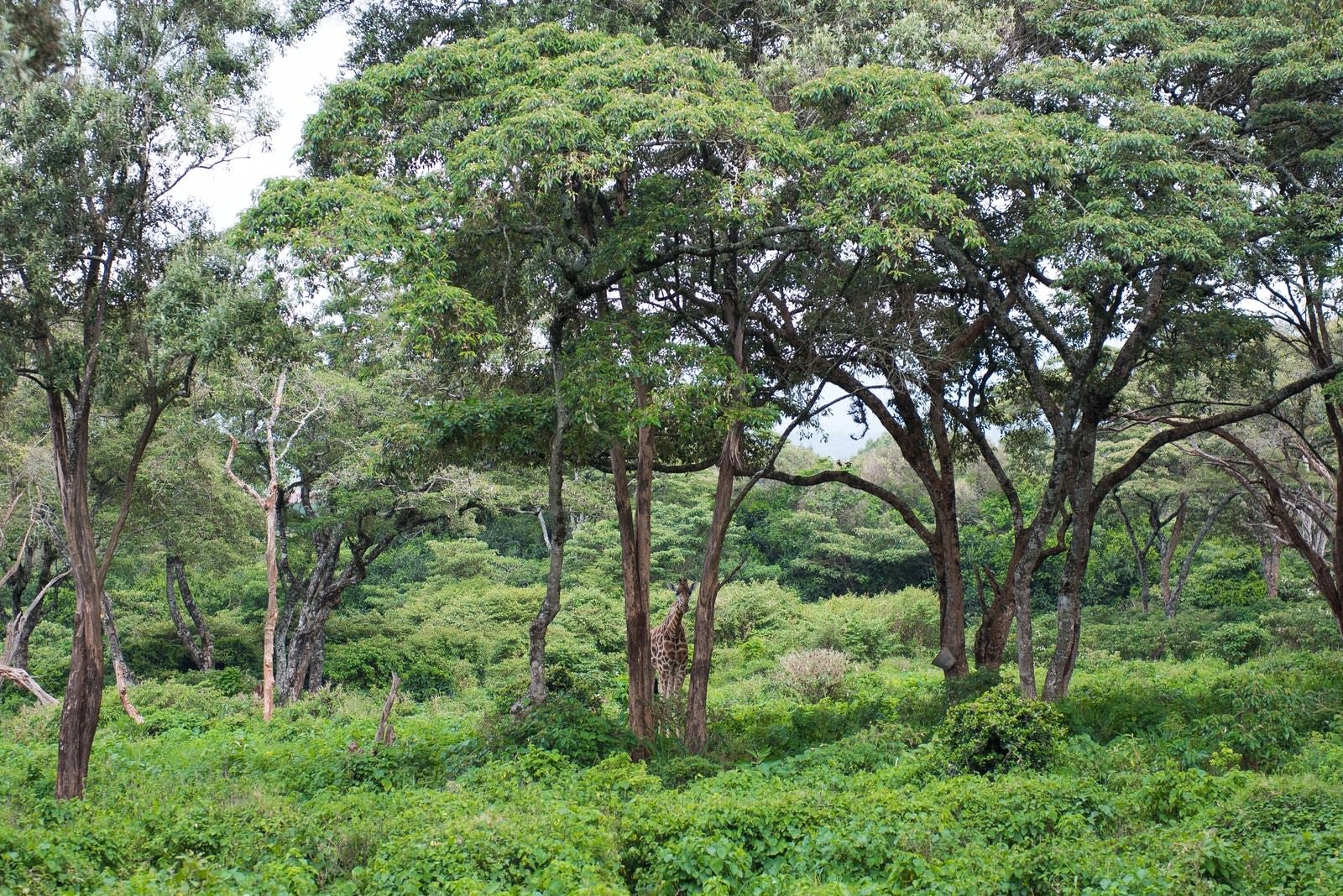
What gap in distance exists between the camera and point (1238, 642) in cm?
2188

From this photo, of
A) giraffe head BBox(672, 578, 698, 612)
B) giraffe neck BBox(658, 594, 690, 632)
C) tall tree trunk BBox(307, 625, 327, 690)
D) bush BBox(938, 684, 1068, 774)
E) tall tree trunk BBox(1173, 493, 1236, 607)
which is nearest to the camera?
bush BBox(938, 684, 1068, 774)

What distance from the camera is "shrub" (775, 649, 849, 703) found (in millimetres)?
17938

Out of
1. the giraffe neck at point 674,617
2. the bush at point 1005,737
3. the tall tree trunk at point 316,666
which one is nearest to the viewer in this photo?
the bush at point 1005,737

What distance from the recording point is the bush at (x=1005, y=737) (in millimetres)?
9648

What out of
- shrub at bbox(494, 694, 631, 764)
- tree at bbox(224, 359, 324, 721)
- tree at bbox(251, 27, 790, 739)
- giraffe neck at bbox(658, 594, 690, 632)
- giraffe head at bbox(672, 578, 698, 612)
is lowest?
shrub at bbox(494, 694, 631, 764)

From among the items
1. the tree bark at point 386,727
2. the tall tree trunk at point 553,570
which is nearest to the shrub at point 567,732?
the tall tree trunk at point 553,570

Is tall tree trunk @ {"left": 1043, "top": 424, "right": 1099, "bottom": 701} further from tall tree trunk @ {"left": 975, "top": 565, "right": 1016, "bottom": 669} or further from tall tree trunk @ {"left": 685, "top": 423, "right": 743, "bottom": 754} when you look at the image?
tall tree trunk @ {"left": 685, "top": 423, "right": 743, "bottom": 754}

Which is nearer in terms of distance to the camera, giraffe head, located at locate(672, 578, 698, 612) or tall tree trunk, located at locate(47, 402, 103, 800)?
tall tree trunk, located at locate(47, 402, 103, 800)

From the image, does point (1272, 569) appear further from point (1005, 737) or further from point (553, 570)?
point (553, 570)

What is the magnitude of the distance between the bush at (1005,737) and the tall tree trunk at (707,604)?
2.85m

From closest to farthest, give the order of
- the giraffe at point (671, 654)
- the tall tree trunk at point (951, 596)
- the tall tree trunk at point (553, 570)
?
the tall tree trunk at point (553, 570)
the tall tree trunk at point (951, 596)
the giraffe at point (671, 654)

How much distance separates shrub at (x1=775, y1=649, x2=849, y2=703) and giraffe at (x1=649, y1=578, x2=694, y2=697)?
336 centimetres

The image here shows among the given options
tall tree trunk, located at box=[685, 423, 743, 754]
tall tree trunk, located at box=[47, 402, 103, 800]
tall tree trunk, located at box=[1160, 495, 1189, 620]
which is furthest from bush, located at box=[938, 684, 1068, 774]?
tall tree trunk, located at box=[1160, 495, 1189, 620]

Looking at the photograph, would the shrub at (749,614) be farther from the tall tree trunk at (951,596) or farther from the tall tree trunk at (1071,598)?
the tall tree trunk at (1071,598)
